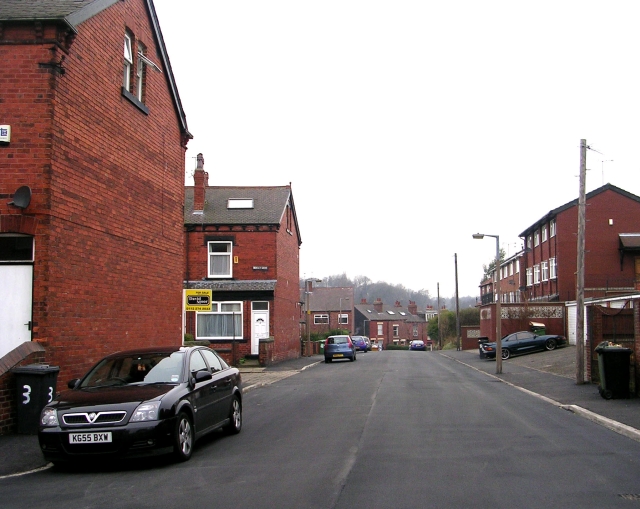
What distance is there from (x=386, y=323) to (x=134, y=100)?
84435 millimetres

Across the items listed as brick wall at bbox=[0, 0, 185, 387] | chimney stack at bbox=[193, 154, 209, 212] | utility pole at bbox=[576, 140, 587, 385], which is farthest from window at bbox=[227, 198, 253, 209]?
utility pole at bbox=[576, 140, 587, 385]

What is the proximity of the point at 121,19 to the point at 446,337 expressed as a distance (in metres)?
66.7

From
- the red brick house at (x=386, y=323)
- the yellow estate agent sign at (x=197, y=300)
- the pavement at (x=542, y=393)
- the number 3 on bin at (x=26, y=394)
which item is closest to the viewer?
the pavement at (x=542, y=393)

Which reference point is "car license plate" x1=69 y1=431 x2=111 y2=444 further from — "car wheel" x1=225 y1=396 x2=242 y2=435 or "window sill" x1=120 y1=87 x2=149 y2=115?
"window sill" x1=120 y1=87 x2=149 y2=115

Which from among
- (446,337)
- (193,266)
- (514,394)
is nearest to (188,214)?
(193,266)

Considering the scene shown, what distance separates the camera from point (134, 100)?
16219 millimetres

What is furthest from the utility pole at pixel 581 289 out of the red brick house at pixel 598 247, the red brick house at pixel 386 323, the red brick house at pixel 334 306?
the red brick house at pixel 386 323

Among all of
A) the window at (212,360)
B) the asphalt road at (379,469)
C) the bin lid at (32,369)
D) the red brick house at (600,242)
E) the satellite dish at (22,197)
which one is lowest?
the asphalt road at (379,469)

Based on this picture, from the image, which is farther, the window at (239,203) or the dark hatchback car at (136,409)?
the window at (239,203)

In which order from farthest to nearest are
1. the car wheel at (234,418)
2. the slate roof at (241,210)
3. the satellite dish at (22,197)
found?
1. the slate roof at (241,210)
2. the satellite dish at (22,197)
3. the car wheel at (234,418)

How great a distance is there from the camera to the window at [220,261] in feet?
112

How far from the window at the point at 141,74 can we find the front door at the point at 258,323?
57.9 feet

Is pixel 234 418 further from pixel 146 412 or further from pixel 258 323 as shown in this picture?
pixel 258 323

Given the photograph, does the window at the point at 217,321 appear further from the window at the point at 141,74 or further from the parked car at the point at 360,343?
the parked car at the point at 360,343
